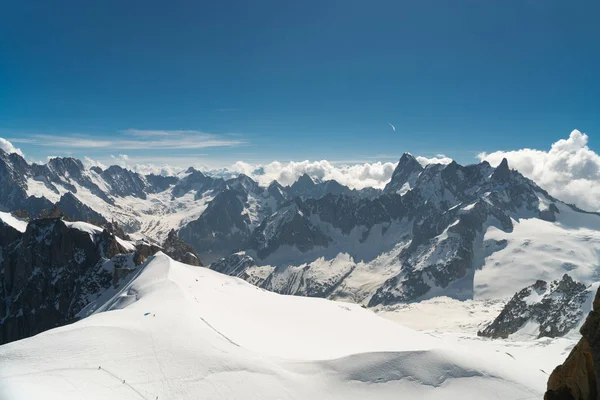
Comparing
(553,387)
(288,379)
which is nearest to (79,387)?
(288,379)

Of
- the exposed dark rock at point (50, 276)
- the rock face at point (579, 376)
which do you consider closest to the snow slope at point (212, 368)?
the rock face at point (579, 376)

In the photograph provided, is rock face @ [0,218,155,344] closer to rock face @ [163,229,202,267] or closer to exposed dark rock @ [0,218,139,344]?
exposed dark rock @ [0,218,139,344]

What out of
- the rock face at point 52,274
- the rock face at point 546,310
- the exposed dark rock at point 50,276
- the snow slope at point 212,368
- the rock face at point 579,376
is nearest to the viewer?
the rock face at point 579,376

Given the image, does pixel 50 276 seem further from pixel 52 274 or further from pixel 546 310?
pixel 546 310

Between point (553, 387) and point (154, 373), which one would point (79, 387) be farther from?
point (553, 387)

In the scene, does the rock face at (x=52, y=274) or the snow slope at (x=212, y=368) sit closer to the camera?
the snow slope at (x=212, y=368)

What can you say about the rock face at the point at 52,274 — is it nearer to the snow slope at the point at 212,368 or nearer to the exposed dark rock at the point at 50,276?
the exposed dark rock at the point at 50,276
